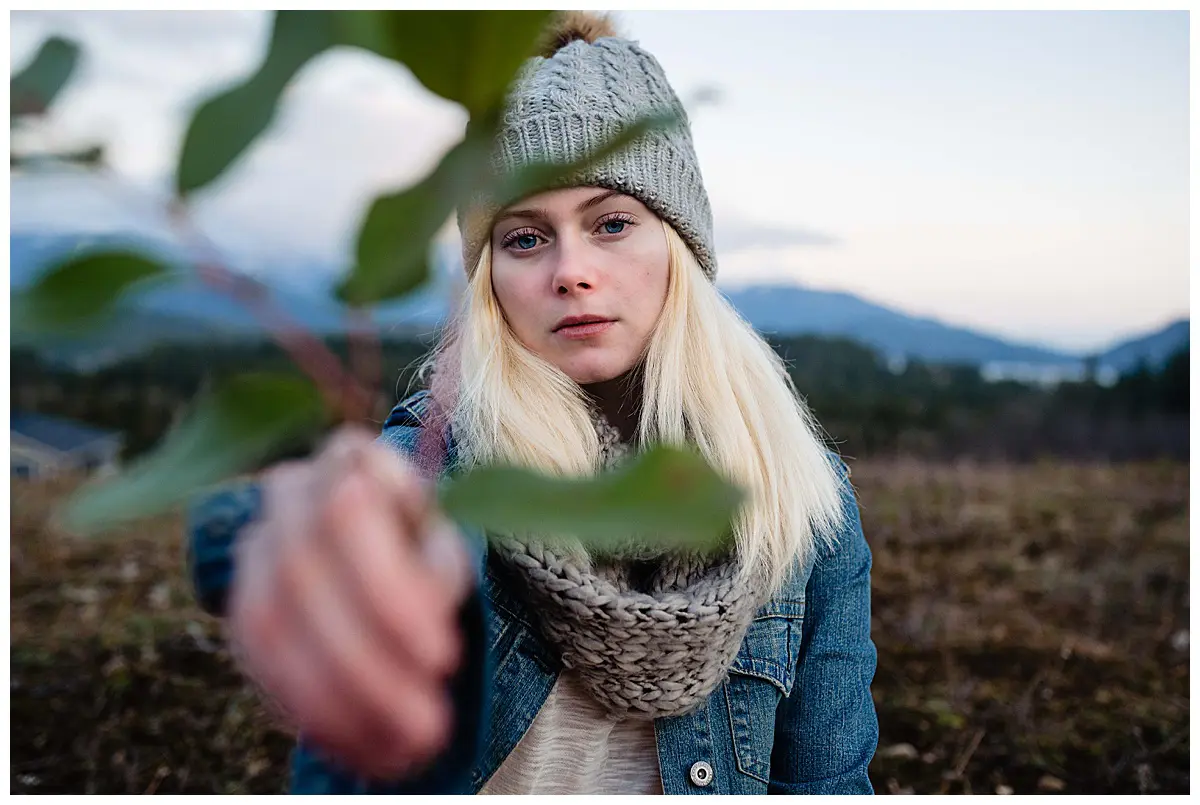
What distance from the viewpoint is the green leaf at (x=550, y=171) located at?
0.25 metres

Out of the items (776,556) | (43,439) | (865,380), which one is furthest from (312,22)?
(865,380)

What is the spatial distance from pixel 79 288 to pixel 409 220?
0.09 metres

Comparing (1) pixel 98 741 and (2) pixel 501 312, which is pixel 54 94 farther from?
(1) pixel 98 741

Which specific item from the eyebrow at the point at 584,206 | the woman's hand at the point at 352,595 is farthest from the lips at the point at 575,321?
the woman's hand at the point at 352,595

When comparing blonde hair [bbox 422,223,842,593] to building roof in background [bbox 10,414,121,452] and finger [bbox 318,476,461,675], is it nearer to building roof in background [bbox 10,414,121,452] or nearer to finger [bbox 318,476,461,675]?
finger [bbox 318,476,461,675]

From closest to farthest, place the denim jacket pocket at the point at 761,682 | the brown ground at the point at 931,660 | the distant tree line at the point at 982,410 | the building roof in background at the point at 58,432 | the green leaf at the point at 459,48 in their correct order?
the green leaf at the point at 459,48
the denim jacket pocket at the point at 761,682
the brown ground at the point at 931,660
the building roof in background at the point at 58,432
the distant tree line at the point at 982,410

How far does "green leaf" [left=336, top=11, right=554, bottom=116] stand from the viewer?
0.24 meters

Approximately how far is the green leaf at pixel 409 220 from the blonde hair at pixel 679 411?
38.1 inches

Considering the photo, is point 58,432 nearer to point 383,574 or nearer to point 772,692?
point 772,692

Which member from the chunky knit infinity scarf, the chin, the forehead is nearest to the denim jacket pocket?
the chunky knit infinity scarf

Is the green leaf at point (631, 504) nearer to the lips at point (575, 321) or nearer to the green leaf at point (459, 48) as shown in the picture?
the green leaf at point (459, 48)

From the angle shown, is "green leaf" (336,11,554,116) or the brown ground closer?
"green leaf" (336,11,554,116)

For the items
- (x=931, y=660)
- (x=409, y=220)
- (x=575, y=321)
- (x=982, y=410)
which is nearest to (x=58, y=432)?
(x=931, y=660)

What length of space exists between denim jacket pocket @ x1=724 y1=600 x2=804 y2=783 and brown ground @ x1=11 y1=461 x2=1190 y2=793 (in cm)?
76
